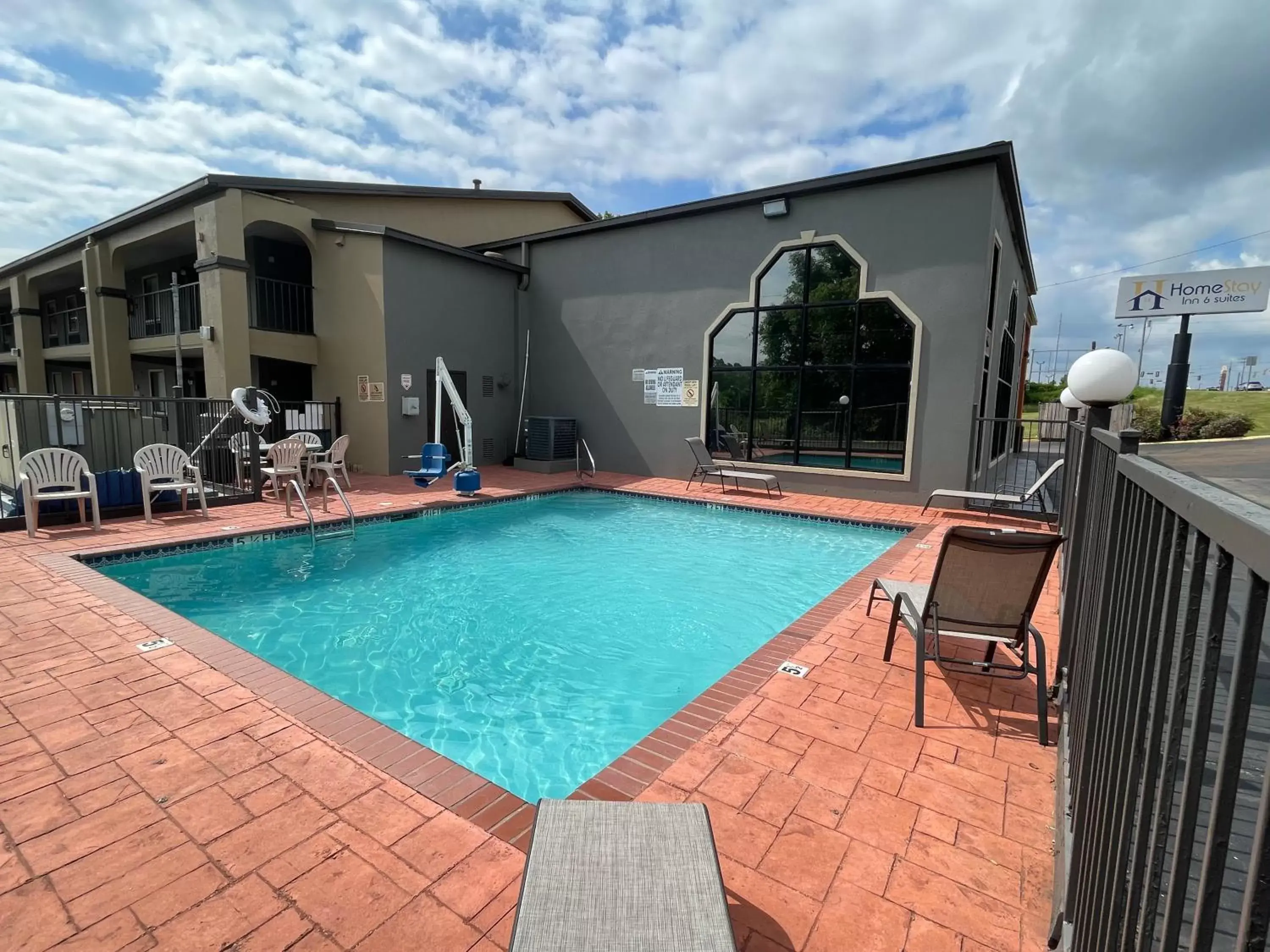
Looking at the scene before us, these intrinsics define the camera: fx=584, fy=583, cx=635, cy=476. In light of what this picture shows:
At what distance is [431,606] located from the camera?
16.7 feet

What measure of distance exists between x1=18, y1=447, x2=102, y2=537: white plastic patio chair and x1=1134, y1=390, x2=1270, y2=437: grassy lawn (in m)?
25.1

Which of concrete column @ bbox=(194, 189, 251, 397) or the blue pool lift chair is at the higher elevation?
concrete column @ bbox=(194, 189, 251, 397)

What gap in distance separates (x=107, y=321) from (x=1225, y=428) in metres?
29.6

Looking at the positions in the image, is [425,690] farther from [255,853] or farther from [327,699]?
[255,853]

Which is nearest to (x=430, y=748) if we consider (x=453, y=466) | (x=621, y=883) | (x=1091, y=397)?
(x=621, y=883)

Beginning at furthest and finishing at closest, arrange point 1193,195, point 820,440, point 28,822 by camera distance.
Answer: point 1193,195 < point 820,440 < point 28,822

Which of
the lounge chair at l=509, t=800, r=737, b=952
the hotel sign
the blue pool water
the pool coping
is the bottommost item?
the blue pool water

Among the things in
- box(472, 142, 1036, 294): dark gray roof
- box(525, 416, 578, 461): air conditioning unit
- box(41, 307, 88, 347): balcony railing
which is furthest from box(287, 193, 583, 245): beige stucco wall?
box(41, 307, 88, 347): balcony railing

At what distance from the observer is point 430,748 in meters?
2.83

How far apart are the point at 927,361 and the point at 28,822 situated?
9.86 metres

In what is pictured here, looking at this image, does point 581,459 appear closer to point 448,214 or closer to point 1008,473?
point 448,214

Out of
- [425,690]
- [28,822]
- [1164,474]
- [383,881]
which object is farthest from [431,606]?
[1164,474]

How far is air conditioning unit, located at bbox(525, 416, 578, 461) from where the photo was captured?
39.9 feet

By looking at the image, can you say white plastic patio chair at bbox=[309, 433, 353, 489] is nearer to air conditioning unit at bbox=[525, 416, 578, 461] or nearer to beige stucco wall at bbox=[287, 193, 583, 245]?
air conditioning unit at bbox=[525, 416, 578, 461]
